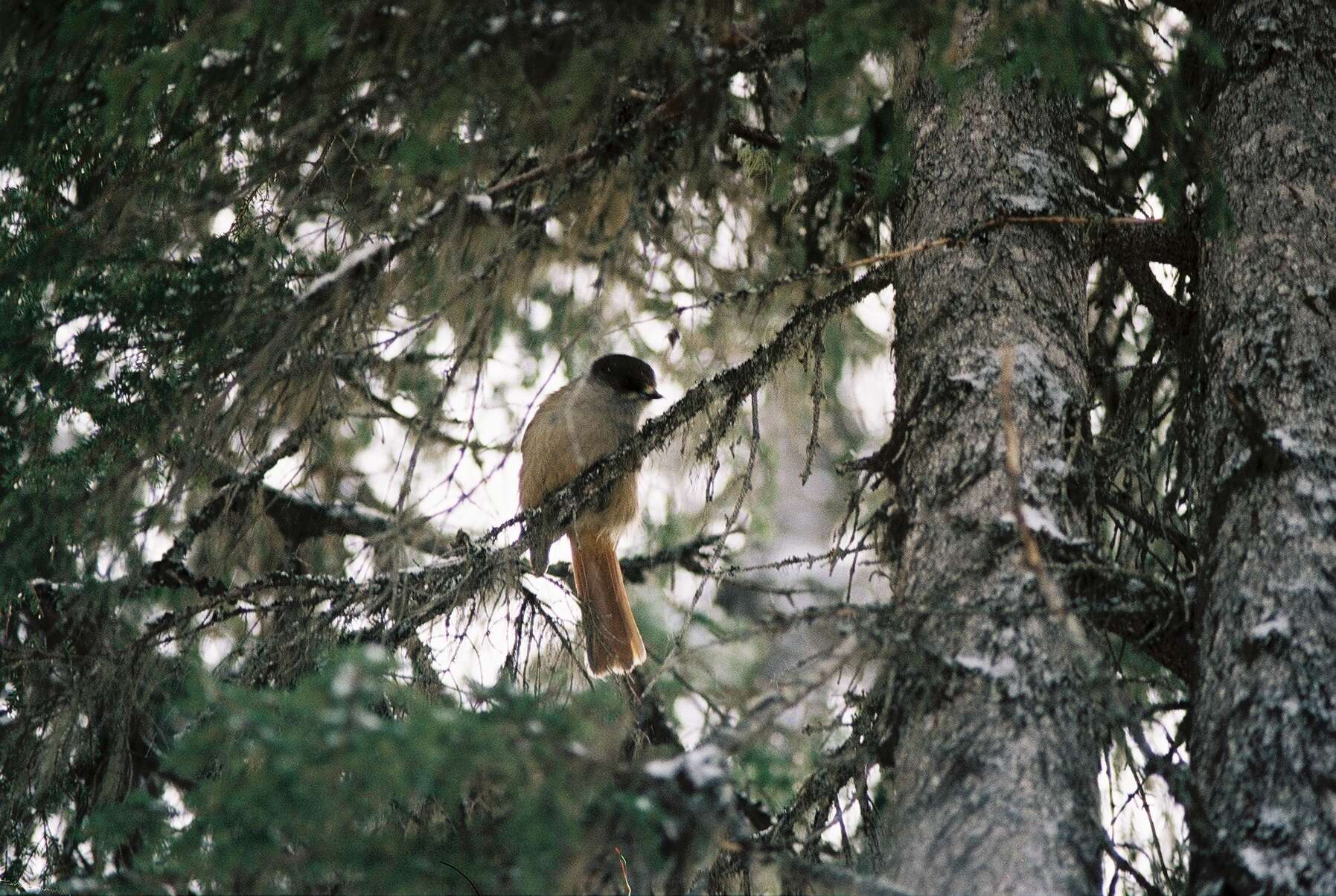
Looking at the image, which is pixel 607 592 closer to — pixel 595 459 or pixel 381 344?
pixel 595 459

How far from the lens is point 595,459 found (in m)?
5.87

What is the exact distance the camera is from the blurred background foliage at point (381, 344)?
7.62ft

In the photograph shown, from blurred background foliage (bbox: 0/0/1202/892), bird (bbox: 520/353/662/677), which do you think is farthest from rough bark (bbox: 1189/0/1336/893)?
bird (bbox: 520/353/662/677)

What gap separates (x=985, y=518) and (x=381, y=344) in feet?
5.12

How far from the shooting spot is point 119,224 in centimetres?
320

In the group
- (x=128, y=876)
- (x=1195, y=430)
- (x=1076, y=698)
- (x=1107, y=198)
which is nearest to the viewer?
(x=128, y=876)

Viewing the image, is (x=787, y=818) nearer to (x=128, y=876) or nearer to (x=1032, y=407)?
(x=1032, y=407)

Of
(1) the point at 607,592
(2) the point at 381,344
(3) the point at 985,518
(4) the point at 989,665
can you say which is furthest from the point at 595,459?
(4) the point at 989,665

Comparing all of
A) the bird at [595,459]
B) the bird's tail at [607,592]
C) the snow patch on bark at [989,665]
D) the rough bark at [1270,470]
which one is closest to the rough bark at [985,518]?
the snow patch on bark at [989,665]

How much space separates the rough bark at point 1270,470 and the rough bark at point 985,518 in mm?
311

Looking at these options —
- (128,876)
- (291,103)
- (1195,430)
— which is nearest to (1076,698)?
(1195,430)

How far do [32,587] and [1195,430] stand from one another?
3.54 meters

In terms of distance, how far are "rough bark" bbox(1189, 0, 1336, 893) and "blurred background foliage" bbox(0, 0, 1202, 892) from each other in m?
0.25

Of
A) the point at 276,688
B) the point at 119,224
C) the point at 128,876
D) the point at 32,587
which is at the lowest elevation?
the point at 128,876
